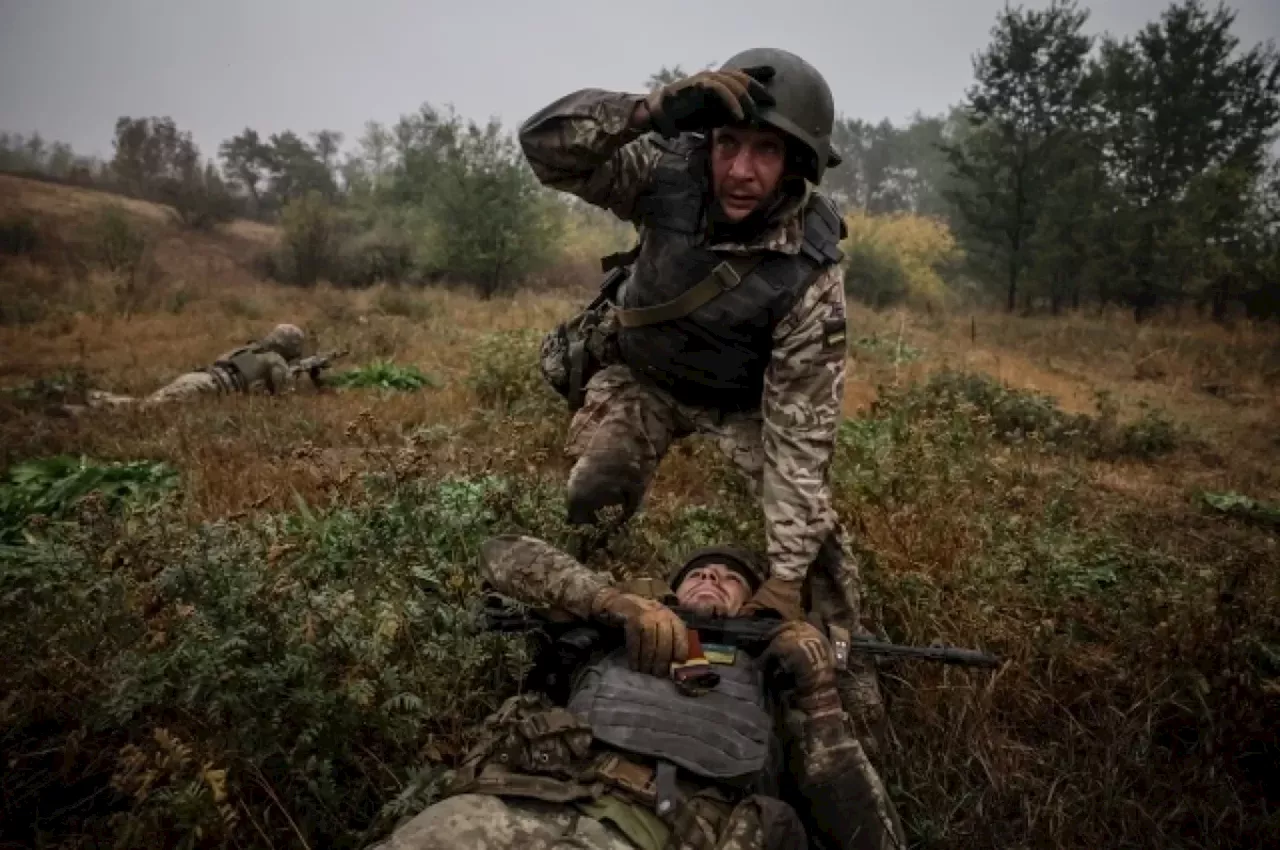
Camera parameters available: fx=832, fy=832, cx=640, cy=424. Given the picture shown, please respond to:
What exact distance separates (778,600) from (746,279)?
1176mm

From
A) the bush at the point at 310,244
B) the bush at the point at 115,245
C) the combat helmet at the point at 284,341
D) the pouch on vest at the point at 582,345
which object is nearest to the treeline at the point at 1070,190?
the bush at the point at 310,244

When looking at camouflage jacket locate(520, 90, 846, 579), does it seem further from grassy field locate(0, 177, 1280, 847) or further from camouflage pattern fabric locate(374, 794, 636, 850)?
camouflage pattern fabric locate(374, 794, 636, 850)

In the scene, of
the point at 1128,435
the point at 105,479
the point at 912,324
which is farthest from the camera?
the point at 912,324

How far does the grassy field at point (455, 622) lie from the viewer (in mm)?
2355

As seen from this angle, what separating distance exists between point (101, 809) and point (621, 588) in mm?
1711

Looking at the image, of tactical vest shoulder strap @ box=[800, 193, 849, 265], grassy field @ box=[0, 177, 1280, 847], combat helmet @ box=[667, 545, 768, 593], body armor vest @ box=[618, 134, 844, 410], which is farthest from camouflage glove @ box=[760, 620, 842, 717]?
tactical vest shoulder strap @ box=[800, 193, 849, 265]

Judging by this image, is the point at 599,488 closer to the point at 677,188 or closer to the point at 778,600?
the point at 778,600

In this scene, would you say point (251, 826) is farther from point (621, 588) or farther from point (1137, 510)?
point (1137, 510)

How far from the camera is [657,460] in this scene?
3.65 metres

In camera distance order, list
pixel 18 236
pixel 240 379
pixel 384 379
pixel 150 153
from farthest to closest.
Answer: pixel 150 153
pixel 18 236
pixel 384 379
pixel 240 379

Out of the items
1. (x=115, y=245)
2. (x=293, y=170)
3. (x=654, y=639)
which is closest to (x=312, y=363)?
(x=654, y=639)

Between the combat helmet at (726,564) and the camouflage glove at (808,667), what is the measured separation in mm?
543

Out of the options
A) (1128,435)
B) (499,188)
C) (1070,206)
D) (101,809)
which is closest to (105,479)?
(101,809)

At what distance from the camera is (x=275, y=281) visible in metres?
21.8
